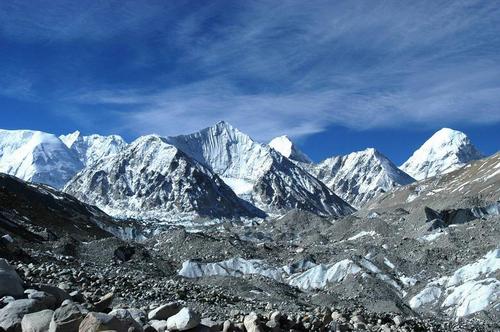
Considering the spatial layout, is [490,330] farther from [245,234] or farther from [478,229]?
[245,234]

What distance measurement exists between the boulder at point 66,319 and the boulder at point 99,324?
0.98 feet

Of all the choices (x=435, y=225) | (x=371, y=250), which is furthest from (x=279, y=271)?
(x=435, y=225)

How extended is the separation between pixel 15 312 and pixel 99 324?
2.40 m

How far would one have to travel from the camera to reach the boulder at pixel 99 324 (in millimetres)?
10492

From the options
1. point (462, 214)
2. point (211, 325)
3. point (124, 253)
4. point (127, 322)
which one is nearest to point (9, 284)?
point (127, 322)

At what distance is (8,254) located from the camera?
105 ft

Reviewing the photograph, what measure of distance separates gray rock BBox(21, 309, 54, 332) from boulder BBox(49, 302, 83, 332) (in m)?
0.21

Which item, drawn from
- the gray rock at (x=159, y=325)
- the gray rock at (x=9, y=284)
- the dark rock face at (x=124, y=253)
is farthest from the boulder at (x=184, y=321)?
the dark rock face at (x=124, y=253)

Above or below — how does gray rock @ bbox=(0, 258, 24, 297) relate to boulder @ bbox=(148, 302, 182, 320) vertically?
above

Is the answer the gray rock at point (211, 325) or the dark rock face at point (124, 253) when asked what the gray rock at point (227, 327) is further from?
the dark rock face at point (124, 253)

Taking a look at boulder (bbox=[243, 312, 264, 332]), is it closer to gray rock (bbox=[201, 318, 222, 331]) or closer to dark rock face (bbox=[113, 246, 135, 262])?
gray rock (bbox=[201, 318, 222, 331])

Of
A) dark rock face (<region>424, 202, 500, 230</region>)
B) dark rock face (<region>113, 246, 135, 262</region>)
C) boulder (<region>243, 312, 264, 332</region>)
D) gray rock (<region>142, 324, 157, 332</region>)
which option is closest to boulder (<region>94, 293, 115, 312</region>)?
gray rock (<region>142, 324, 157, 332</region>)

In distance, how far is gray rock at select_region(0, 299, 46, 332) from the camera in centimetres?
1132

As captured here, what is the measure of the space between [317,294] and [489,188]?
155m
